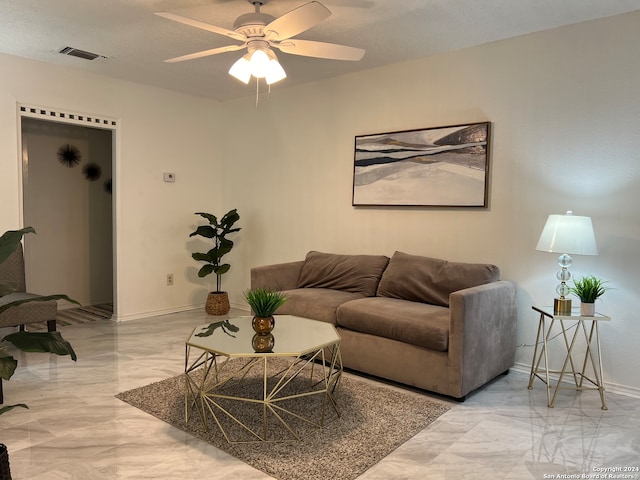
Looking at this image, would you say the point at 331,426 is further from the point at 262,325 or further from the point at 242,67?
the point at 242,67

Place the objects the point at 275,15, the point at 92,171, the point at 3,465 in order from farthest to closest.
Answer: the point at 92,171, the point at 275,15, the point at 3,465

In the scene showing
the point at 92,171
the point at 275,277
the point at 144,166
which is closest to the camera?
the point at 275,277

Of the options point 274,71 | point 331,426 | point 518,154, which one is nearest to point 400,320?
point 331,426

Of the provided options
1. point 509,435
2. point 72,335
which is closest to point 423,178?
point 509,435

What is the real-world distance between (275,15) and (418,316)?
84.0 inches

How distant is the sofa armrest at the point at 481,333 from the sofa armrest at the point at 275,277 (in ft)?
5.65

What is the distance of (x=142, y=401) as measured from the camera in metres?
2.79

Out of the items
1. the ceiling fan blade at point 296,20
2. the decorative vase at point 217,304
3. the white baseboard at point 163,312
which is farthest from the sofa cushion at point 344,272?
the ceiling fan blade at point 296,20

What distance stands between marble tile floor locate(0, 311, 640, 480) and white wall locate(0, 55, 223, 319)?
5.44ft

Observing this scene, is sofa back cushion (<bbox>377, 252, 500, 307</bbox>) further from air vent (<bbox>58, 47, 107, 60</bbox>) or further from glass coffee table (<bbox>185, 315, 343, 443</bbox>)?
air vent (<bbox>58, 47, 107, 60</bbox>)

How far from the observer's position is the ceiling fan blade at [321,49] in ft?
9.20

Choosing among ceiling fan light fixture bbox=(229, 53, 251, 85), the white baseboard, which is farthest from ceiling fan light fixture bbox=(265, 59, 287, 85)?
the white baseboard

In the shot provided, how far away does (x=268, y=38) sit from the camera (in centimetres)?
271

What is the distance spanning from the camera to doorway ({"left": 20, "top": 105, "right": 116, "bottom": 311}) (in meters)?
5.12
